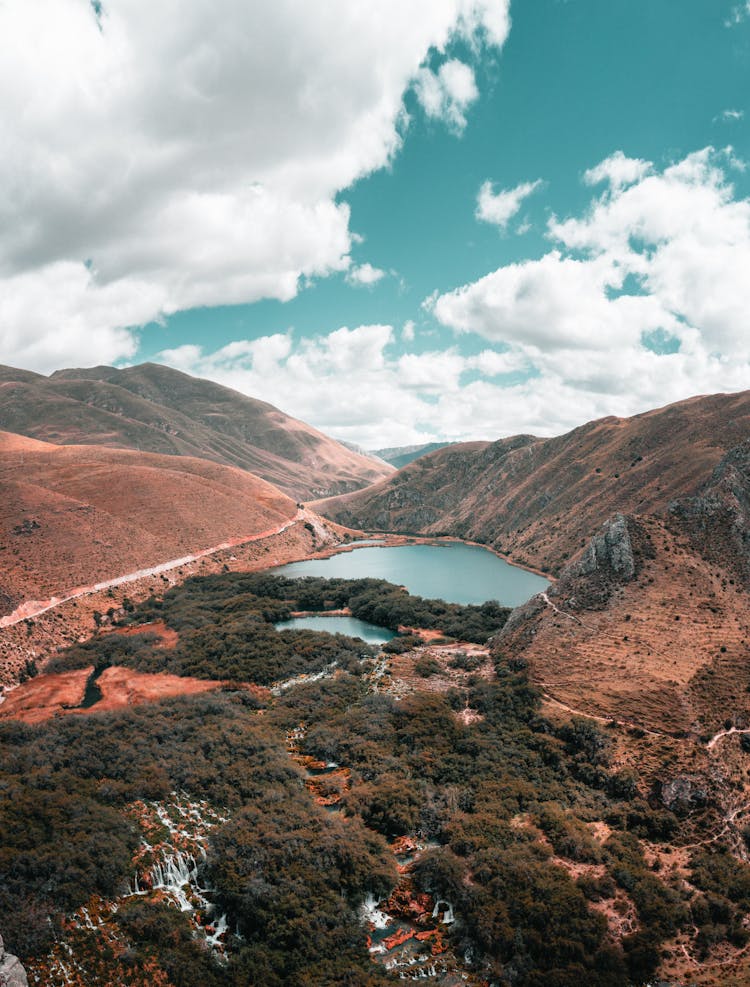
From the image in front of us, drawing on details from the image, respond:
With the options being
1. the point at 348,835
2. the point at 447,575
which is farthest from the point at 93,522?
the point at 348,835

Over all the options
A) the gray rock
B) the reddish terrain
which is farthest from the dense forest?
the gray rock

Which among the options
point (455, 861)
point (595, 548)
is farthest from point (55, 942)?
point (595, 548)

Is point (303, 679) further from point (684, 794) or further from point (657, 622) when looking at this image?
point (684, 794)

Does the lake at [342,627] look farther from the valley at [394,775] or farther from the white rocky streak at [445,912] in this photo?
Answer: the white rocky streak at [445,912]

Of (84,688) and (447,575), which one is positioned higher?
(447,575)

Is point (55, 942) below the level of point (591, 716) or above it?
below

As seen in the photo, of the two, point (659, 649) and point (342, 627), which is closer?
point (659, 649)

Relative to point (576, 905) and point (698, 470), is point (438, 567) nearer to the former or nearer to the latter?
point (698, 470)
